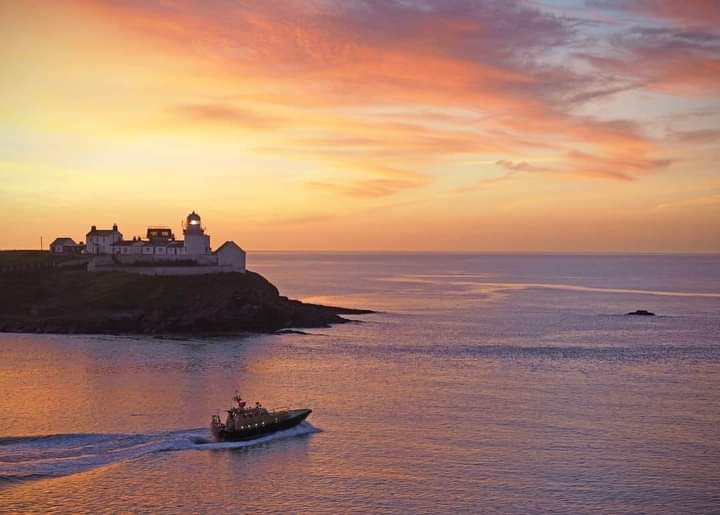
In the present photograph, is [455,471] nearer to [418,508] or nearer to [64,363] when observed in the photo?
[418,508]

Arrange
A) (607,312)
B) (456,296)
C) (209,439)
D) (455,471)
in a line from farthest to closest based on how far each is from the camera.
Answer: (456,296) < (607,312) < (209,439) < (455,471)

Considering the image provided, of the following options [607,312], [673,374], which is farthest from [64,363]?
[607,312]

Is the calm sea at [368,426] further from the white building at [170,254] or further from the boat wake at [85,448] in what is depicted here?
the white building at [170,254]

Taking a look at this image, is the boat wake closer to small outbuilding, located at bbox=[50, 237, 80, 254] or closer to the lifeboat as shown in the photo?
the lifeboat

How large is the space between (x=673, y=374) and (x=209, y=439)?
4851cm

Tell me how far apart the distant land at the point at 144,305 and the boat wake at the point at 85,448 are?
53152 mm

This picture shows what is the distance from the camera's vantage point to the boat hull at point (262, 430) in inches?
1988

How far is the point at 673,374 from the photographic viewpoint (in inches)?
2918

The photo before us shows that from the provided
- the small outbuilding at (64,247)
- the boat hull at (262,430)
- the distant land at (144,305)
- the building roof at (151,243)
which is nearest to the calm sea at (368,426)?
the boat hull at (262,430)

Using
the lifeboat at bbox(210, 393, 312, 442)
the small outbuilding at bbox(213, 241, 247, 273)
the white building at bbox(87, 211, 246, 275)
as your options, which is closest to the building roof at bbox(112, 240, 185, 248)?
the white building at bbox(87, 211, 246, 275)

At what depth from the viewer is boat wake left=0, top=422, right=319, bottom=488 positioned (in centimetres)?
4378

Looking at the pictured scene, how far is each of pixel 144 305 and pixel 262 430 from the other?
6116cm

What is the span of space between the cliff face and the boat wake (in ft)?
175

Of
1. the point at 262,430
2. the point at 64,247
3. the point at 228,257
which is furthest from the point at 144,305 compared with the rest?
the point at 262,430
